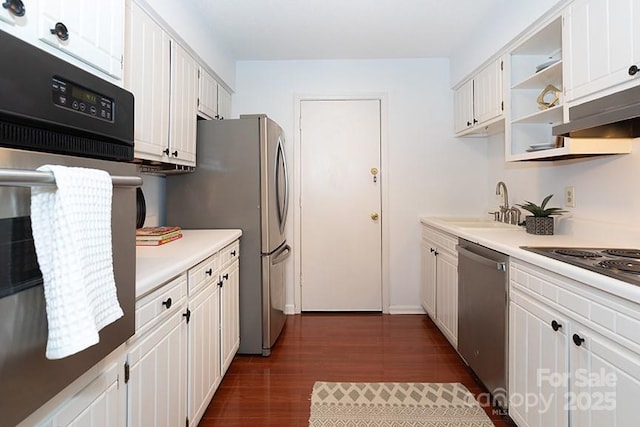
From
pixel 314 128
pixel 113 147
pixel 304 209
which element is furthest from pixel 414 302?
pixel 113 147

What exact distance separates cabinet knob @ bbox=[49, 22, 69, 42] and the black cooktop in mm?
1682

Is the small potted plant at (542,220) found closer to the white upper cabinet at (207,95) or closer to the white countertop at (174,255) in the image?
the white countertop at (174,255)

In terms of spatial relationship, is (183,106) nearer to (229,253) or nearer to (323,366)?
(229,253)

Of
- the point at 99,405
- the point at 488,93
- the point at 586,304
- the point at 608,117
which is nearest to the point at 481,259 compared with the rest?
the point at 586,304

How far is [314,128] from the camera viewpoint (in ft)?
11.2

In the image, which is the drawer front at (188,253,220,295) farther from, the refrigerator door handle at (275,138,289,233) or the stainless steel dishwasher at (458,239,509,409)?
the stainless steel dishwasher at (458,239,509,409)

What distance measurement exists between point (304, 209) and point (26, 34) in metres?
2.75

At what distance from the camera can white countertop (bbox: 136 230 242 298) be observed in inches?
46.1

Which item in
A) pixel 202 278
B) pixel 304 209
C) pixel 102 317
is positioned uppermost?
pixel 304 209

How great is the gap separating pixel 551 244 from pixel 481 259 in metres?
0.35

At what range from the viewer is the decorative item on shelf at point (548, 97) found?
213 cm

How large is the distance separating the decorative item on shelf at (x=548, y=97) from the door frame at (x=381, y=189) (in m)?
1.41

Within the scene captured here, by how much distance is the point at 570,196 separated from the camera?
2.17 meters

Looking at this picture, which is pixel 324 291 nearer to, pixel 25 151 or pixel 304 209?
pixel 304 209
